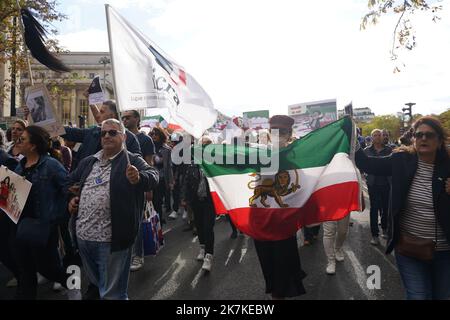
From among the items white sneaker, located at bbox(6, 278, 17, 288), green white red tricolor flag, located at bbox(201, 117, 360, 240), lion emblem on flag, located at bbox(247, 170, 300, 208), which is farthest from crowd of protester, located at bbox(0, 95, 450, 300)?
white sneaker, located at bbox(6, 278, 17, 288)

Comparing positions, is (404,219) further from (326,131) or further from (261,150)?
(261,150)

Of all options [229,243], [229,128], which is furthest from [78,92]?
[229,243]

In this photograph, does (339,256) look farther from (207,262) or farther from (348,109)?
(348,109)

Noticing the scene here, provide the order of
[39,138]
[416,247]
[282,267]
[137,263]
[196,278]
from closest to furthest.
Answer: [416,247] → [282,267] → [39,138] → [196,278] → [137,263]

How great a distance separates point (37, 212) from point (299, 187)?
250cm

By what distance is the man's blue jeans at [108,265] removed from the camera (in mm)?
3137

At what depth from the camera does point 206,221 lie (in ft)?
17.5

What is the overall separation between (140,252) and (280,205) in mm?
2393

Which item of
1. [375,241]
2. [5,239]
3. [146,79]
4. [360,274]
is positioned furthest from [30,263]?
[375,241]

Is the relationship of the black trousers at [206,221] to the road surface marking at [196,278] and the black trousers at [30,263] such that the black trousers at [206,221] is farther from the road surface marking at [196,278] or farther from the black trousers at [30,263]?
the black trousers at [30,263]

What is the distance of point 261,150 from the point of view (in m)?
3.68

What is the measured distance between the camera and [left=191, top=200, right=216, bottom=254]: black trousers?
17.2 feet

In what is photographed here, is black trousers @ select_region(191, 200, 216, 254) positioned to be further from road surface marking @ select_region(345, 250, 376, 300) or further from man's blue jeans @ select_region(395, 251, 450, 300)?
man's blue jeans @ select_region(395, 251, 450, 300)

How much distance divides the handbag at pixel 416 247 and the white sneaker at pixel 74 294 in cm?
322
